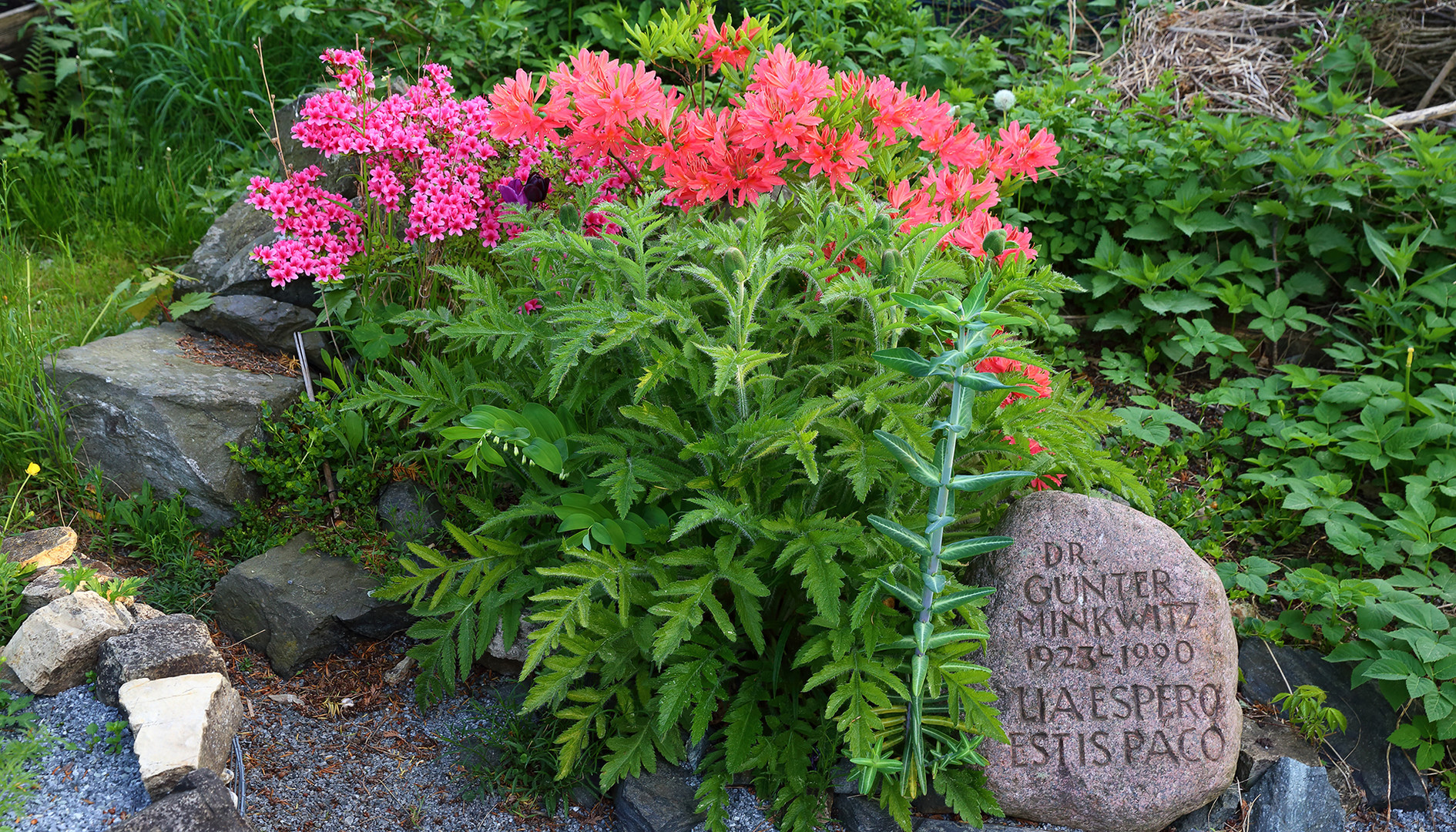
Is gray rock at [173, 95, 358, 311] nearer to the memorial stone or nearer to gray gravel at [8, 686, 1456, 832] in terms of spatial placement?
gray gravel at [8, 686, 1456, 832]

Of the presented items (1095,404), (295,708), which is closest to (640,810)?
(295,708)

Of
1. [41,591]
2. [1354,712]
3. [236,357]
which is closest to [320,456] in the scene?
[236,357]

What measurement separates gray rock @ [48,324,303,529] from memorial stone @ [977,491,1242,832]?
86.7 inches

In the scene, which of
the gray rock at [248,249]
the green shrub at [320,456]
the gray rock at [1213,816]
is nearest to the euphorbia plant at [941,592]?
the gray rock at [1213,816]

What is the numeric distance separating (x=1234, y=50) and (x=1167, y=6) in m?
0.39

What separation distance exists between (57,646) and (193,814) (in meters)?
0.66

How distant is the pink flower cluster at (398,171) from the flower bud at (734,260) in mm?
780

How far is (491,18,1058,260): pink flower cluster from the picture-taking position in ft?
7.79

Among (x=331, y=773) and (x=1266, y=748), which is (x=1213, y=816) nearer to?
(x=1266, y=748)

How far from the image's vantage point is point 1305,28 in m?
4.65

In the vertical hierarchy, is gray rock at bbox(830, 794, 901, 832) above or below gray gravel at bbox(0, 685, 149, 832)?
below

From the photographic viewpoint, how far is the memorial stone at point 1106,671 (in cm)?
237

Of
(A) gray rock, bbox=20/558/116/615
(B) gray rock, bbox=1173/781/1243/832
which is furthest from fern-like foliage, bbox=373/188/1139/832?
(A) gray rock, bbox=20/558/116/615

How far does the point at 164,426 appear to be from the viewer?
3.00 metres
